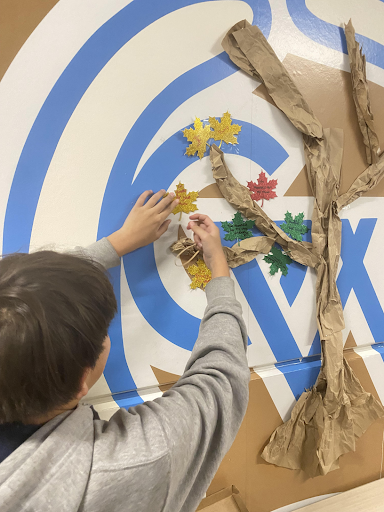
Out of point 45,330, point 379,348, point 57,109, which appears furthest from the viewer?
point 379,348

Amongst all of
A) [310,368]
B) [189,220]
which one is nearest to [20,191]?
[189,220]

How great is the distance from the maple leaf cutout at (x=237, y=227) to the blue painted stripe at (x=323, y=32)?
1.67 ft

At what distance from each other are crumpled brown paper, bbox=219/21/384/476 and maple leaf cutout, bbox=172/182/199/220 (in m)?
0.08

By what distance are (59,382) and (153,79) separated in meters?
0.66

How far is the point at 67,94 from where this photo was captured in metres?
0.69

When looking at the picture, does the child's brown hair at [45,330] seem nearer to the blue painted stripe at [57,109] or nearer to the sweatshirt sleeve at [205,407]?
the sweatshirt sleeve at [205,407]

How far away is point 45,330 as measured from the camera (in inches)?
14.6

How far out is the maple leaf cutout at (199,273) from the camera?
82cm

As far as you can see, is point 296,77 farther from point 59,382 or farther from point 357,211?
Answer: point 59,382

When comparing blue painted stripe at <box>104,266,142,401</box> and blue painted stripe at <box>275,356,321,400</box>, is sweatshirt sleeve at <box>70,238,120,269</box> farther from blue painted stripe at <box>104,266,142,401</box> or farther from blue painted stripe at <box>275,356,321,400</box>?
blue painted stripe at <box>275,356,321,400</box>

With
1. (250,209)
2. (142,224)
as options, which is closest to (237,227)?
(250,209)

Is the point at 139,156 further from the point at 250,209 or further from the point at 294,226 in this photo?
the point at 294,226

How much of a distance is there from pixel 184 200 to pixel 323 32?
22.9 inches

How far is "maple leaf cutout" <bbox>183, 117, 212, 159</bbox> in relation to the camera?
772 mm
